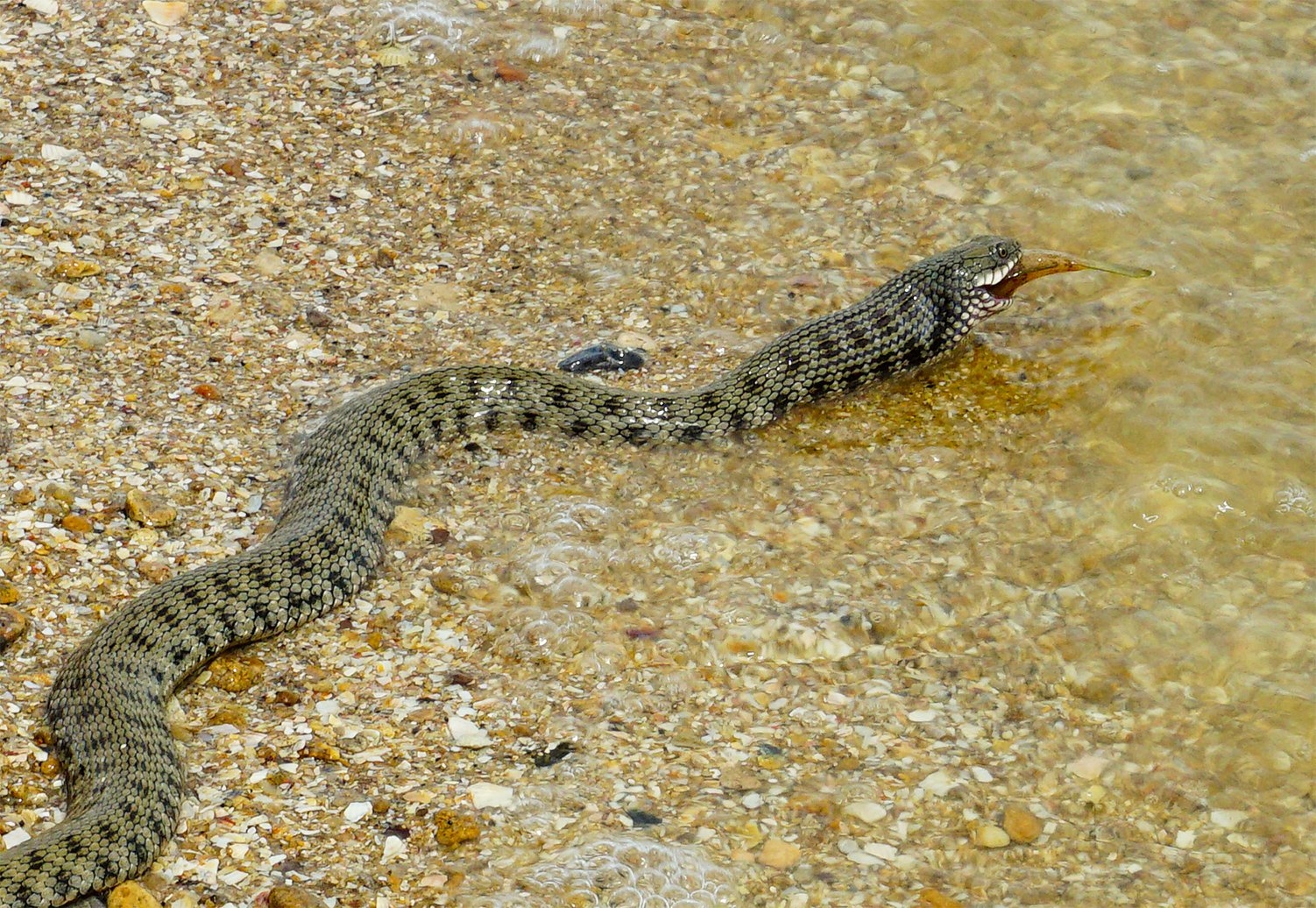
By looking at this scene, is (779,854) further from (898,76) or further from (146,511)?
(898,76)

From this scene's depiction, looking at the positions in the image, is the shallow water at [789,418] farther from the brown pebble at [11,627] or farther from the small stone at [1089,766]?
the brown pebble at [11,627]

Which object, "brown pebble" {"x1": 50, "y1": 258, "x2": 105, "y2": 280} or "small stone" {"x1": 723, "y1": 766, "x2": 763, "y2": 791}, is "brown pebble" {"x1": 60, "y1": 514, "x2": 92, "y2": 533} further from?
"small stone" {"x1": 723, "y1": 766, "x2": 763, "y2": 791}

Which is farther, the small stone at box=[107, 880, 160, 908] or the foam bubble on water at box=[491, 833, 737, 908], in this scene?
the foam bubble on water at box=[491, 833, 737, 908]

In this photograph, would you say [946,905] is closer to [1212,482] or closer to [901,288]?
[1212,482]

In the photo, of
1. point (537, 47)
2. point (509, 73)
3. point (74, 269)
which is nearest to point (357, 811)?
point (74, 269)

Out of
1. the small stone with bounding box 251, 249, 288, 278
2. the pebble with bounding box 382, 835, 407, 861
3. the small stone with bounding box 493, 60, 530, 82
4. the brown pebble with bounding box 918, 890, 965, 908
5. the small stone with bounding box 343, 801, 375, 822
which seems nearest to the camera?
the brown pebble with bounding box 918, 890, 965, 908

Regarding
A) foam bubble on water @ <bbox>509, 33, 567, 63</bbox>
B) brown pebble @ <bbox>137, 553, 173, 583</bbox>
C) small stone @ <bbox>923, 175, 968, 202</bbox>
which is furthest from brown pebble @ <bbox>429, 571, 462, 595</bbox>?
foam bubble on water @ <bbox>509, 33, 567, 63</bbox>
